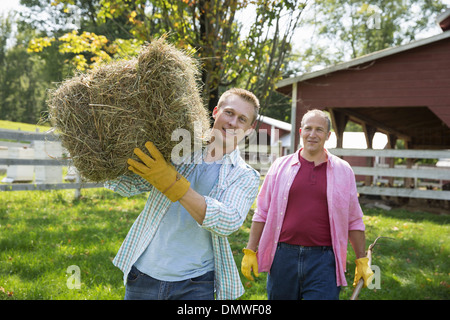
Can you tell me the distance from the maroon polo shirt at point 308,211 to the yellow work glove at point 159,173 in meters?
1.39

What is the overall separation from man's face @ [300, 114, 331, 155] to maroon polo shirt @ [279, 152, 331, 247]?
15 centimetres

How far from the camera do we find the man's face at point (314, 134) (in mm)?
3068

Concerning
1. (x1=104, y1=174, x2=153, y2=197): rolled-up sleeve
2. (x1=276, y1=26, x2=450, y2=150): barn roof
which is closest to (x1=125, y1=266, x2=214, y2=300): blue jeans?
(x1=104, y1=174, x2=153, y2=197): rolled-up sleeve

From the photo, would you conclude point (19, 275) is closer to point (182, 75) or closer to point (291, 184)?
point (291, 184)

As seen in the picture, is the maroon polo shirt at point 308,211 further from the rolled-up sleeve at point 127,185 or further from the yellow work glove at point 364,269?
the rolled-up sleeve at point 127,185

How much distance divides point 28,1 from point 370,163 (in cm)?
2944

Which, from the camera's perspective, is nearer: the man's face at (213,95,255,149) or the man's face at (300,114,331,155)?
the man's face at (213,95,255,149)

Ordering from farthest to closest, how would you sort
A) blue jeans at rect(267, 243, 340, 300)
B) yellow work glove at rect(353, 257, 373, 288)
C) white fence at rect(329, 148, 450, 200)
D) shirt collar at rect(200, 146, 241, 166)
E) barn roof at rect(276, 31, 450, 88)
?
barn roof at rect(276, 31, 450, 88) < white fence at rect(329, 148, 450, 200) < yellow work glove at rect(353, 257, 373, 288) < blue jeans at rect(267, 243, 340, 300) < shirt collar at rect(200, 146, 241, 166)

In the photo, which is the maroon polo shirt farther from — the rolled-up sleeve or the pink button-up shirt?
the rolled-up sleeve

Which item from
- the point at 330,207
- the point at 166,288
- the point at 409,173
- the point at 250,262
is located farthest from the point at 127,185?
the point at 409,173

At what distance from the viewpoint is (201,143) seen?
1.94m

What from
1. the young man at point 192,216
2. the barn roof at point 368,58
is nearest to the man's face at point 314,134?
the young man at point 192,216

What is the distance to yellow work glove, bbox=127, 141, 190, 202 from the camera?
1.71 metres

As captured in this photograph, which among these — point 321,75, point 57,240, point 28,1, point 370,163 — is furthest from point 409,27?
point 57,240
